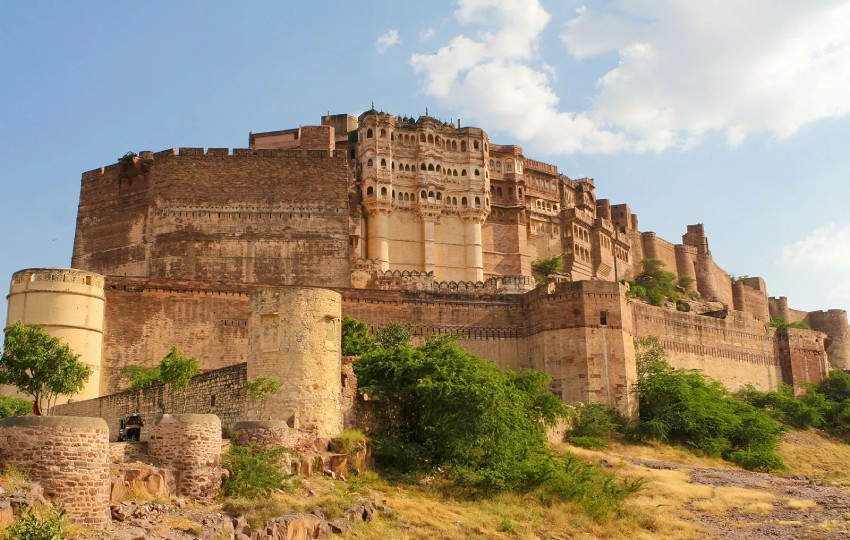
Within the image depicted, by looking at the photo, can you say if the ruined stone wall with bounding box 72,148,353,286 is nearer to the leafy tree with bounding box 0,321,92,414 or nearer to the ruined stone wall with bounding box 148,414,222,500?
the leafy tree with bounding box 0,321,92,414

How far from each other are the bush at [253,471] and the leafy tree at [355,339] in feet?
34.1

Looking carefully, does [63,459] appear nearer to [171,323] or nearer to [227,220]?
[171,323]

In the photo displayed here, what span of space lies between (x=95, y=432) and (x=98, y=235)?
35536 millimetres

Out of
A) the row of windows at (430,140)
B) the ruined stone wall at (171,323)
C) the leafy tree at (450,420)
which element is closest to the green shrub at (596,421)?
the leafy tree at (450,420)

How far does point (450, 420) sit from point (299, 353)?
4222mm

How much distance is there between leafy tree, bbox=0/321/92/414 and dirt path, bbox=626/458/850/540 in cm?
1561

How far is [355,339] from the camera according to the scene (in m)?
32.0

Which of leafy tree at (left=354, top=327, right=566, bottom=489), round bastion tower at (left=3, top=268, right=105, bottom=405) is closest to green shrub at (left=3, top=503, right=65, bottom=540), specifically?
leafy tree at (left=354, top=327, right=566, bottom=489)

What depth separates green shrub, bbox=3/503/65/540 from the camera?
11.7m

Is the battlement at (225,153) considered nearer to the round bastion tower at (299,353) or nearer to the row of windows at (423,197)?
the row of windows at (423,197)

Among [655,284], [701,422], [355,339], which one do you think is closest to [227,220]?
[355,339]

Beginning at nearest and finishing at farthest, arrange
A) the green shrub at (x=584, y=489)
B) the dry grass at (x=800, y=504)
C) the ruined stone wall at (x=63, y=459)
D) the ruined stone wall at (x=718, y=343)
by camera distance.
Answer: the ruined stone wall at (x=63, y=459) < the green shrub at (x=584, y=489) < the dry grass at (x=800, y=504) < the ruined stone wall at (x=718, y=343)

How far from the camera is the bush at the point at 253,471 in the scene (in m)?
16.9

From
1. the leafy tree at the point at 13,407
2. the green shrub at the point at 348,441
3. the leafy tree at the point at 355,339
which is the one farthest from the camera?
the leafy tree at the point at 355,339
